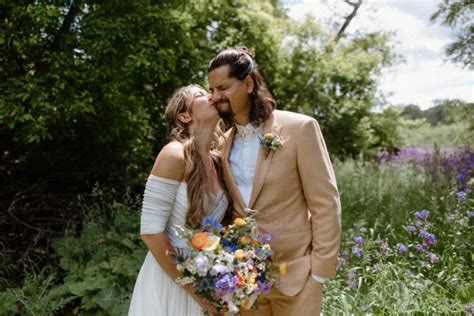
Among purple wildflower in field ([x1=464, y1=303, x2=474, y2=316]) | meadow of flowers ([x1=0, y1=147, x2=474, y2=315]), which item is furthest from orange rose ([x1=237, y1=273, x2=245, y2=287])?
purple wildflower in field ([x1=464, y1=303, x2=474, y2=316])

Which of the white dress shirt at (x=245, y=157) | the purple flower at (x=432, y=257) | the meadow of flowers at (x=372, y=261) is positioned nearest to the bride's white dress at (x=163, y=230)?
the white dress shirt at (x=245, y=157)

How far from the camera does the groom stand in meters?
2.52

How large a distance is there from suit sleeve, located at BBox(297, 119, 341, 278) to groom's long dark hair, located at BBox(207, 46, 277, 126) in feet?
0.88

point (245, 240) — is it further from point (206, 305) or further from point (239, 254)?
point (206, 305)

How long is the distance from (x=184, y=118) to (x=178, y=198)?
443 millimetres

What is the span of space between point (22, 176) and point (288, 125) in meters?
5.85

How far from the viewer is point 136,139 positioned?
24.8 feet

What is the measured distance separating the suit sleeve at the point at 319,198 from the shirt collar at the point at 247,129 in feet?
0.90

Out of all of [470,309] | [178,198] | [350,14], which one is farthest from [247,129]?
[350,14]

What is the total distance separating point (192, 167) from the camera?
2512 millimetres

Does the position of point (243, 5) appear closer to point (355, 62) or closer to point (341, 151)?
point (355, 62)

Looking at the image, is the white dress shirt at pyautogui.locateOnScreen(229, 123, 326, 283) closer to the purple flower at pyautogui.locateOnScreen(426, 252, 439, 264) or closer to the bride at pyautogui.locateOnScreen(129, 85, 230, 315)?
the bride at pyautogui.locateOnScreen(129, 85, 230, 315)

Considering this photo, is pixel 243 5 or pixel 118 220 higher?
pixel 243 5

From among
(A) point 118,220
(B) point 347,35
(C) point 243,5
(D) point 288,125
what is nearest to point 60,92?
(A) point 118,220
